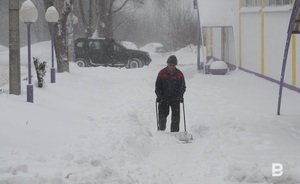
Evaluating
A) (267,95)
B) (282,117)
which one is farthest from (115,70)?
(282,117)

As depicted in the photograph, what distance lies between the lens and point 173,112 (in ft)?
36.0

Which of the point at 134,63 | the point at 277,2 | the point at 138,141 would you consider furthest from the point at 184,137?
the point at 134,63

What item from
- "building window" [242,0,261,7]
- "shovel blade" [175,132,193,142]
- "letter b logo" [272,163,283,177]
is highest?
"building window" [242,0,261,7]

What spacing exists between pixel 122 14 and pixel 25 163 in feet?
186

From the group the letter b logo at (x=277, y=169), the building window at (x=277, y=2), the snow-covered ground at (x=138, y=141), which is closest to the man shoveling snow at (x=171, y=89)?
the snow-covered ground at (x=138, y=141)

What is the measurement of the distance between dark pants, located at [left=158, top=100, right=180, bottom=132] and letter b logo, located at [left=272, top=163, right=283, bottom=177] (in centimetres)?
376

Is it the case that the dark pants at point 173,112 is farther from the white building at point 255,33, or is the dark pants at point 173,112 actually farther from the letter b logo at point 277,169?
the white building at point 255,33

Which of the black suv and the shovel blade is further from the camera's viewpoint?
the black suv

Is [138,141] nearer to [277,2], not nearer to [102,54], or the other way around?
[277,2]

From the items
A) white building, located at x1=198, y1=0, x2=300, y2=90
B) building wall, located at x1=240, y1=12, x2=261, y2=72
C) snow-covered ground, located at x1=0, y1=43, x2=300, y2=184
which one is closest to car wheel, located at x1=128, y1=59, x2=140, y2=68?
white building, located at x1=198, y1=0, x2=300, y2=90

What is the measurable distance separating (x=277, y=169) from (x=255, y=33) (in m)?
15.2

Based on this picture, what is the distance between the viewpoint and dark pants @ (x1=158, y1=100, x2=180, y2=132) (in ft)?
36.0

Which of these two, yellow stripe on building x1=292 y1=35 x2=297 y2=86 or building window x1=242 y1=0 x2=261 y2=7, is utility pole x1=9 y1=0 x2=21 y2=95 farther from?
building window x1=242 y1=0 x2=261 y2=7

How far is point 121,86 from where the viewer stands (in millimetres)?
20016
